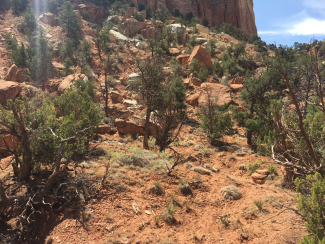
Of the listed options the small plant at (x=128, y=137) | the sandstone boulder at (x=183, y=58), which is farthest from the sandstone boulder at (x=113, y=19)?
the small plant at (x=128, y=137)

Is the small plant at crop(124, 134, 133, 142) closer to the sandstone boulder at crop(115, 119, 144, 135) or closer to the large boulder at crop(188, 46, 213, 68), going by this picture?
the sandstone boulder at crop(115, 119, 144, 135)

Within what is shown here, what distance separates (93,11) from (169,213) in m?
50.5

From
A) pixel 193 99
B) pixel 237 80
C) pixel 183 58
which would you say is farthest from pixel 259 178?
pixel 183 58

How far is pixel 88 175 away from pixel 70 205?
140 centimetres

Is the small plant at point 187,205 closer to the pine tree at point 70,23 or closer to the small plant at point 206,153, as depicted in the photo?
the small plant at point 206,153

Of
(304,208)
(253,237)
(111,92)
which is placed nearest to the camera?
(304,208)

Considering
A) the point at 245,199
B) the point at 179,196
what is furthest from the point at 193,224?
the point at 245,199

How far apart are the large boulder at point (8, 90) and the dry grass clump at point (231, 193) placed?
2078cm

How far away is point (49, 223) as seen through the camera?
4801 mm

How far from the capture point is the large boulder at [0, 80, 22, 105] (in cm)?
1888

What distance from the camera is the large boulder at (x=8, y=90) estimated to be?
18.9 metres

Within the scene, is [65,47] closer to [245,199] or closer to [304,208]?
[245,199]

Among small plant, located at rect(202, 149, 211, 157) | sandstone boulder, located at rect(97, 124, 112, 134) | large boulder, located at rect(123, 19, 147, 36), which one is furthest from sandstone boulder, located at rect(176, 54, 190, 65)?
small plant, located at rect(202, 149, 211, 157)

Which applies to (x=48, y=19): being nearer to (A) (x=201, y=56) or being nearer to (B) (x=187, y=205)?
(A) (x=201, y=56)
